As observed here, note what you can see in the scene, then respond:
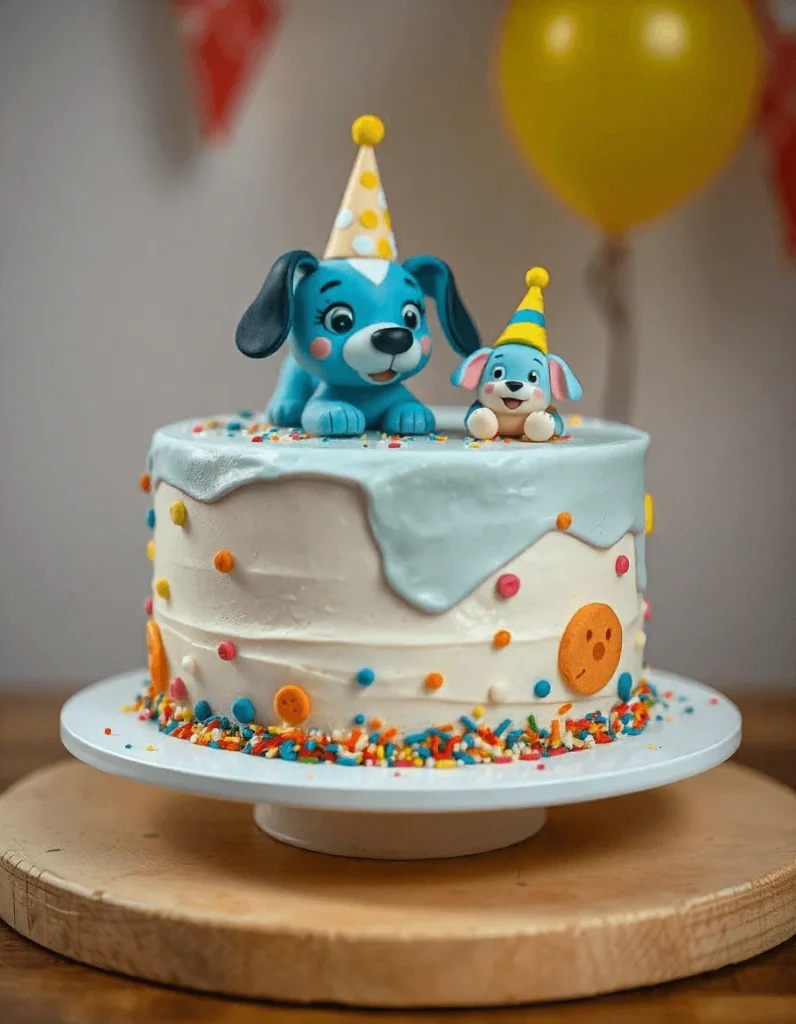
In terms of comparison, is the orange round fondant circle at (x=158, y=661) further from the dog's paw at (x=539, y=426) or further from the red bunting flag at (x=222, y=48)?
the red bunting flag at (x=222, y=48)

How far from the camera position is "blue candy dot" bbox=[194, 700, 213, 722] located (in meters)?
1.93

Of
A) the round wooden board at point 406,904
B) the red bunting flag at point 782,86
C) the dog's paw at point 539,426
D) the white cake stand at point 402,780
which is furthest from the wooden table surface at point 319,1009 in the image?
the red bunting flag at point 782,86

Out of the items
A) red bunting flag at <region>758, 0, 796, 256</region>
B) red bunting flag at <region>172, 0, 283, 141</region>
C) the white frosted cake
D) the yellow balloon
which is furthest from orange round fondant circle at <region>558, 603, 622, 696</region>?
red bunting flag at <region>172, 0, 283, 141</region>

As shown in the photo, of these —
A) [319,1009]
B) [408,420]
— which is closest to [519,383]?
[408,420]

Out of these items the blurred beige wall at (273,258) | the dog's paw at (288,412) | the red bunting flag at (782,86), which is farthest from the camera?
the blurred beige wall at (273,258)

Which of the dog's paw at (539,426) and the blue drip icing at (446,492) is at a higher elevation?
the dog's paw at (539,426)

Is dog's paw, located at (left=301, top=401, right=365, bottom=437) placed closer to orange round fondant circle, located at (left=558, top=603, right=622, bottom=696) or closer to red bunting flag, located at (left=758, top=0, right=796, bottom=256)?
orange round fondant circle, located at (left=558, top=603, right=622, bottom=696)

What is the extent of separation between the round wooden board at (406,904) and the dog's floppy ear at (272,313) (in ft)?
2.25

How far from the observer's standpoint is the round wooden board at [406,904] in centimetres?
164

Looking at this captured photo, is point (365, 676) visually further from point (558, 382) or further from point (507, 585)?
point (558, 382)

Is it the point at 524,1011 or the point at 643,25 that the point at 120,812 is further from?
the point at 643,25

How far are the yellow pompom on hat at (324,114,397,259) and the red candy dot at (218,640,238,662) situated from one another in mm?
587

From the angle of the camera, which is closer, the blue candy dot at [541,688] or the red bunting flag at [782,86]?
the blue candy dot at [541,688]

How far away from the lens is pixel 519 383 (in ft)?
6.46
